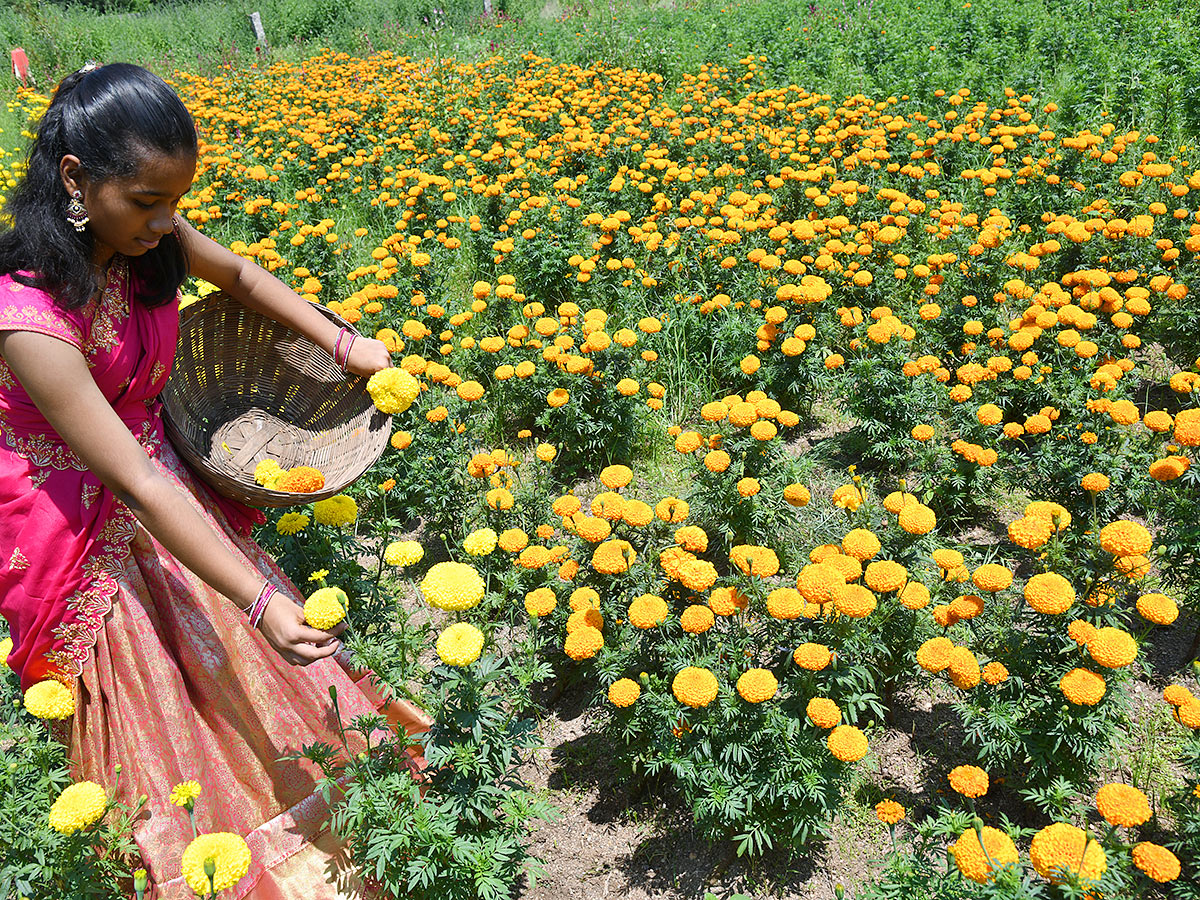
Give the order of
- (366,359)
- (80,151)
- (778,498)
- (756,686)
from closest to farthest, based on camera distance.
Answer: (80,151)
(756,686)
(366,359)
(778,498)

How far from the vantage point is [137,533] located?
6.75 feet

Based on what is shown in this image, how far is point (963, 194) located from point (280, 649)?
4.50 meters

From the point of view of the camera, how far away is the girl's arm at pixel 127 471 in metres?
1.71

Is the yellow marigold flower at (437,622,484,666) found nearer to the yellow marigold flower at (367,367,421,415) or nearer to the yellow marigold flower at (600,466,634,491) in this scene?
the yellow marigold flower at (367,367,421,415)

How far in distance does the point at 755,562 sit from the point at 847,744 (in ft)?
1.80

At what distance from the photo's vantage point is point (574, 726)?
8.71 ft

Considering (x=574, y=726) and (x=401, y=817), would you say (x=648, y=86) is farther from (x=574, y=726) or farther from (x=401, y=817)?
(x=401, y=817)

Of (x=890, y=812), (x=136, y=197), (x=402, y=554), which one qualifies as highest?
(x=136, y=197)

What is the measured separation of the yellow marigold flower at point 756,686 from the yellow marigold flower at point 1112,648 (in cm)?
76

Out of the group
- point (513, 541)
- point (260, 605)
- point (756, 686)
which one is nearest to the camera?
point (260, 605)

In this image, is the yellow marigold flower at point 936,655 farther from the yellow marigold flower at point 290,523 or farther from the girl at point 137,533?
the yellow marigold flower at point 290,523

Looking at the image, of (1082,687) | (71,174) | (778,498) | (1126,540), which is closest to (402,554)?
(71,174)

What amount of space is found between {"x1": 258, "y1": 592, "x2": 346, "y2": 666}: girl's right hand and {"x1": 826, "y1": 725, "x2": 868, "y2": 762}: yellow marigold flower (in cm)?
116

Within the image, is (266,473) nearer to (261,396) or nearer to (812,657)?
(261,396)
